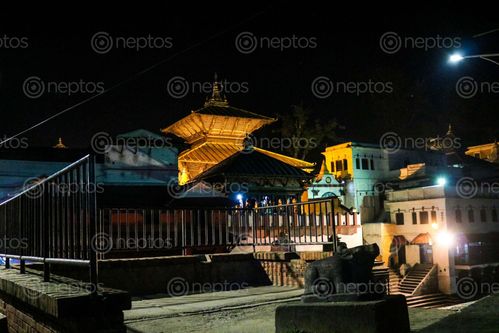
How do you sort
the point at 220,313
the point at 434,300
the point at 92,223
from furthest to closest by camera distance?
the point at 434,300 < the point at 220,313 < the point at 92,223

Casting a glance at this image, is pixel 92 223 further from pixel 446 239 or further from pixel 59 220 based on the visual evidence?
pixel 446 239

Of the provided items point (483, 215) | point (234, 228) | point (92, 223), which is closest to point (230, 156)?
point (234, 228)

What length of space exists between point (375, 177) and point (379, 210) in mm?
4125

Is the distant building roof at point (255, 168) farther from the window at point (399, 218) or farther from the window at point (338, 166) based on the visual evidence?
the window at point (338, 166)

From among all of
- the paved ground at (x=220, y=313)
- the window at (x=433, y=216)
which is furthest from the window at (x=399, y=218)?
the paved ground at (x=220, y=313)

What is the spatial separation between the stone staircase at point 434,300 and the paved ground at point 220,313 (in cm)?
2635

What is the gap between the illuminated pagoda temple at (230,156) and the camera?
17594 mm

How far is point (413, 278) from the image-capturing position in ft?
121

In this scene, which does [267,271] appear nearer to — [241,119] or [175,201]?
[175,201]

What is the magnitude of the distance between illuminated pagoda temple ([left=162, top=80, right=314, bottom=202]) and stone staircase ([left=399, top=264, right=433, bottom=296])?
→ 16.3 metres

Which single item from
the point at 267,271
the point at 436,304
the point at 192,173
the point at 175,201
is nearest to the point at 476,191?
the point at 436,304

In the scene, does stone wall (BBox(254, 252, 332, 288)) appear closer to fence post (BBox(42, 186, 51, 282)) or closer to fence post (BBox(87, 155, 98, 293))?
fence post (BBox(42, 186, 51, 282))

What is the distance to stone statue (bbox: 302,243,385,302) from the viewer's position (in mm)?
5438

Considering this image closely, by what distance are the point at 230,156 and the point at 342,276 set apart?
13734 mm
